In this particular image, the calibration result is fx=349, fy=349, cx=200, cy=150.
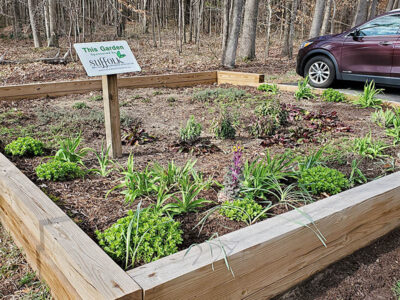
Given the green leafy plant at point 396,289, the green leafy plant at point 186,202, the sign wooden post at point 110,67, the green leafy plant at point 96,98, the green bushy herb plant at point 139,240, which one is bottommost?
the green leafy plant at point 96,98

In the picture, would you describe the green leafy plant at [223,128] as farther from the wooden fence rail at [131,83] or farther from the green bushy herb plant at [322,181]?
the wooden fence rail at [131,83]

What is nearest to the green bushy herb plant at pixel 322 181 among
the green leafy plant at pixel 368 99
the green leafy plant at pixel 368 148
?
the green leafy plant at pixel 368 148

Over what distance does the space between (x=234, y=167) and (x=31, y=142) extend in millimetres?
2258

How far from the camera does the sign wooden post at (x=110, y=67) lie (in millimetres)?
3145

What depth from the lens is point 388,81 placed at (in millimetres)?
7453

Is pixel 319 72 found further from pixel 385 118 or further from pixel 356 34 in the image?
pixel 385 118

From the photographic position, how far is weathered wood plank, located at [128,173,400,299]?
1.61 meters

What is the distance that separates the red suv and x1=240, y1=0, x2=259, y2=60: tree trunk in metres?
4.49

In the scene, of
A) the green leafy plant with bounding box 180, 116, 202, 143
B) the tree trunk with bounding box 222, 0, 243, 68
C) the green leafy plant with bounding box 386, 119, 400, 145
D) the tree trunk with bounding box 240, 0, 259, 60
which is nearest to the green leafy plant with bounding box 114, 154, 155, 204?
the green leafy plant with bounding box 180, 116, 202, 143

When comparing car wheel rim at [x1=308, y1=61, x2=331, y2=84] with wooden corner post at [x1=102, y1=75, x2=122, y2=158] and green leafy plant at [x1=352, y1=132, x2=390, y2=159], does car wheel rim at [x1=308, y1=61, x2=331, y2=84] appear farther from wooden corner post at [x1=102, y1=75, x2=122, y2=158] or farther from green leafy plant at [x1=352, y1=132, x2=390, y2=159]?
wooden corner post at [x1=102, y1=75, x2=122, y2=158]

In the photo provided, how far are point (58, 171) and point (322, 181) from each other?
86.8 inches

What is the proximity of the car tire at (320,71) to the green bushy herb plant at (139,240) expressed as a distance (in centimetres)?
722

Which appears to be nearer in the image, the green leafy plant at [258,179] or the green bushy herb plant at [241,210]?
the green bushy herb plant at [241,210]

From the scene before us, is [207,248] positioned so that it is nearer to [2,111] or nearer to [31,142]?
[31,142]
